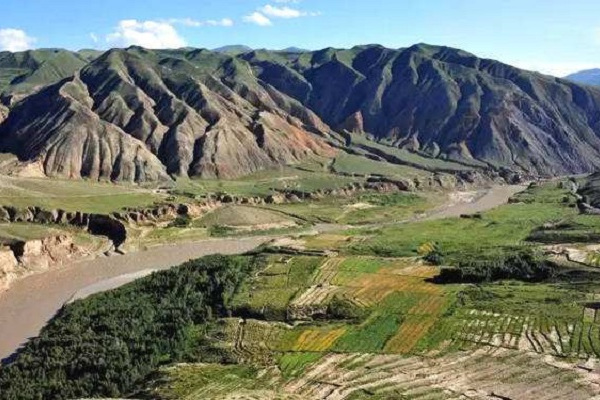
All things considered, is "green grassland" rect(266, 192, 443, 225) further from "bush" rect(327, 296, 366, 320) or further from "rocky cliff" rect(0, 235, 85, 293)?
"bush" rect(327, 296, 366, 320)

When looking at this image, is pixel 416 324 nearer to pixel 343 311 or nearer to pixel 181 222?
pixel 343 311

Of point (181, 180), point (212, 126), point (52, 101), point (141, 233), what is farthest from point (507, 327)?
point (52, 101)

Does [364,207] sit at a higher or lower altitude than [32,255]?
higher

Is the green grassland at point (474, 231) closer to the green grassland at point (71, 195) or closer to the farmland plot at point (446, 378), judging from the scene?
the farmland plot at point (446, 378)

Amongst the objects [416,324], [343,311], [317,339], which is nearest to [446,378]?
[416,324]

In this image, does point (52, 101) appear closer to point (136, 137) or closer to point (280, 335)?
point (136, 137)

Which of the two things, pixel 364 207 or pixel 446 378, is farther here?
pixel 364 207

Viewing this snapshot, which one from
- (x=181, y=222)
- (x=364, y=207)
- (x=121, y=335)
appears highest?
(x=364, y=207)

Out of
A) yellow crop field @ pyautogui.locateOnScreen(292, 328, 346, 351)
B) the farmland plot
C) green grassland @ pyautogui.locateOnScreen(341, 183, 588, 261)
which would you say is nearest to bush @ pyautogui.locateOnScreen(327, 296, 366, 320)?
yellow crop field @ pyautogui.locateOnScreen(292, 328, 346, 351)
